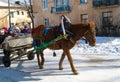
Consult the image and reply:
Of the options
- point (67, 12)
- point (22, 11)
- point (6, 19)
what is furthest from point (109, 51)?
point (22, 11)

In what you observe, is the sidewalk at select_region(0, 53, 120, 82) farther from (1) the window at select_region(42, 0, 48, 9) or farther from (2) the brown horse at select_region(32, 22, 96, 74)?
(1) the window at select_region(42, 0, 48, 9)

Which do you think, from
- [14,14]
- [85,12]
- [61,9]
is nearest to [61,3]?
[61,9]

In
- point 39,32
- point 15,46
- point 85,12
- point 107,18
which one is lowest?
point 107,18

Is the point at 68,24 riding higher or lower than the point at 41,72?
higher

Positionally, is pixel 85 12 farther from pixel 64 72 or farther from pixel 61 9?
pixel 64 72

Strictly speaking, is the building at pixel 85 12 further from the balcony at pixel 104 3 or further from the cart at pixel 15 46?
the cart at pixel 15 46

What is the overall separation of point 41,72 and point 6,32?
11.8 feet

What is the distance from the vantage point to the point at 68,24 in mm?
10102

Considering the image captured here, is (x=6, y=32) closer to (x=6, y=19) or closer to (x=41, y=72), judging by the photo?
(x=41, y=72)

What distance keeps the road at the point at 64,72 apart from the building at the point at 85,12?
20.7 m

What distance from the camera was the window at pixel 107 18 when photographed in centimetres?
3831

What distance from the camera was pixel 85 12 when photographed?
41.4 meters

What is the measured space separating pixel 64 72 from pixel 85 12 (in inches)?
1238

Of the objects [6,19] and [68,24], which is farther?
[6,19]
